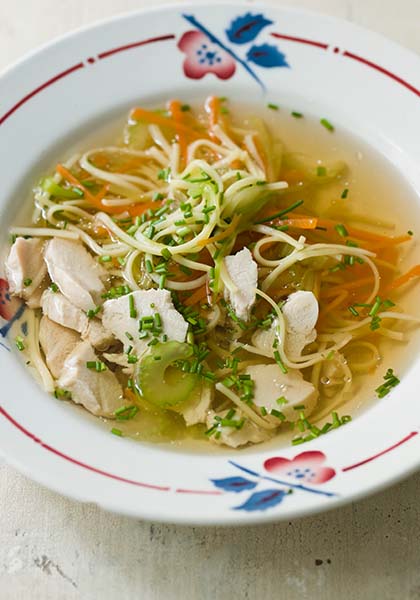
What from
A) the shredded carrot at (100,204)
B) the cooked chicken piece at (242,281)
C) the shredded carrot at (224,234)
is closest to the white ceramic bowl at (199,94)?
the shredded carrot at (100,204)

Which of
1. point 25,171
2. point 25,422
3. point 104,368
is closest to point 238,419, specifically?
point 104,368

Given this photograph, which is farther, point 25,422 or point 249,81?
point 249,81

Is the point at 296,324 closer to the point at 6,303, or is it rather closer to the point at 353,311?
the point at 353,311

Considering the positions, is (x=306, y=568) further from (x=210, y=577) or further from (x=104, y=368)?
(x=104, y=368)

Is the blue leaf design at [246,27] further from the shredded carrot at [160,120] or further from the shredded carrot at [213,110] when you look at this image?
Result: the shredded carrot at [160,120]

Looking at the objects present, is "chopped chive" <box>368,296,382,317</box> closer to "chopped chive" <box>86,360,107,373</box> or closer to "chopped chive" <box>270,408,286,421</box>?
"chopped chive" <box>270,408,286,421</box>

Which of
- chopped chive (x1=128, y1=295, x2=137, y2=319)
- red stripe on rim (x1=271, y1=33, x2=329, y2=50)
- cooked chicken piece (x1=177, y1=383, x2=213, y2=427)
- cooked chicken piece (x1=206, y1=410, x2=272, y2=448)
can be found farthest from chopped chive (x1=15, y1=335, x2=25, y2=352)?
red stripe on rim (x1=271, y1=33, x2=329, y2=50)
